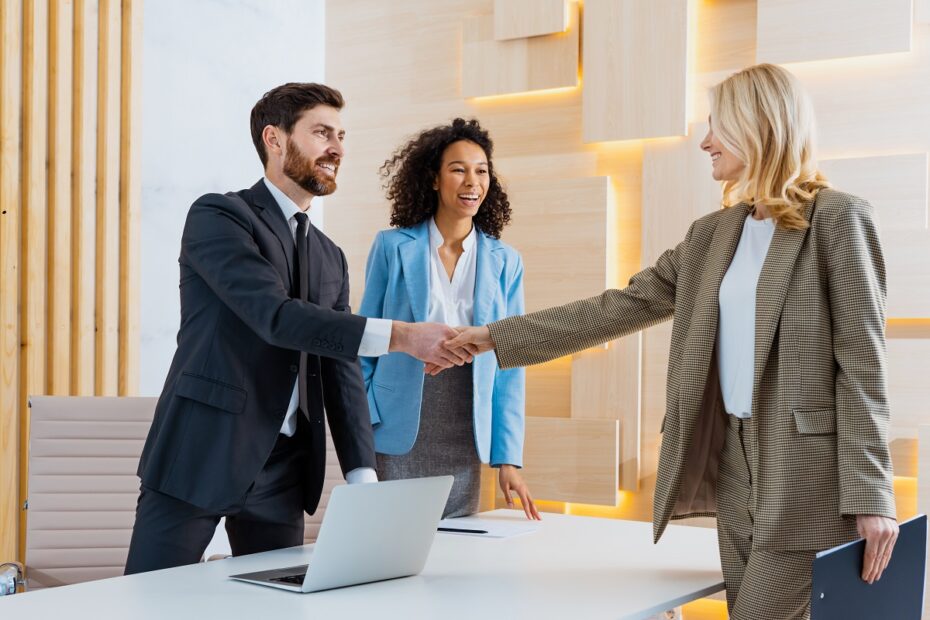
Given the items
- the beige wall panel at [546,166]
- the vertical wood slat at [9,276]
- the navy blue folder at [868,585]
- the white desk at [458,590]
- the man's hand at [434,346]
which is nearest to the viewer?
the navy blue folder at [868,585]

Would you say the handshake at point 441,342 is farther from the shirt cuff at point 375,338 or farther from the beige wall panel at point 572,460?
the beige wall panel at point 572,460

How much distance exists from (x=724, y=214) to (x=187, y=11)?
267 cm

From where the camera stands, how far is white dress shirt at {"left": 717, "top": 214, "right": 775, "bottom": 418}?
1.82 m

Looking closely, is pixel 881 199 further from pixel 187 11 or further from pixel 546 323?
pixel 187 11

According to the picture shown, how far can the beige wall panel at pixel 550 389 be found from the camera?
3.74 metres

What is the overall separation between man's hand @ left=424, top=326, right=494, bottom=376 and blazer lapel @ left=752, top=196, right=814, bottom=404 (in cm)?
71

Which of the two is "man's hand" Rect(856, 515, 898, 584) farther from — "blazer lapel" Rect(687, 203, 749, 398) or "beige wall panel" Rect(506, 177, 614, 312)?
"beige wall panel" Rect(506, 177, 614, 312)

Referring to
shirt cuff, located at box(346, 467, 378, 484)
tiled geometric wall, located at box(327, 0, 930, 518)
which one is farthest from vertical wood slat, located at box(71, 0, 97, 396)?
shirt cuff, located at box(346, 467, 378, 484)

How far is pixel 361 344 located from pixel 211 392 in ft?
1.11

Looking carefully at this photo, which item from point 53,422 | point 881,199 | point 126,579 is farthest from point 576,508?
point 126,579

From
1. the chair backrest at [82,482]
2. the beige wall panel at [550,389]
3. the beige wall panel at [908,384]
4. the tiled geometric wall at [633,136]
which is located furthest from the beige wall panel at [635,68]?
the chair backrest at [82,482]

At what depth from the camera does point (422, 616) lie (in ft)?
4.91

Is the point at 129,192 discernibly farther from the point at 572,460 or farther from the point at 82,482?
the point at 572,460

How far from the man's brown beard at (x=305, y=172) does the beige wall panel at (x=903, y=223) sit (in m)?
1.73
